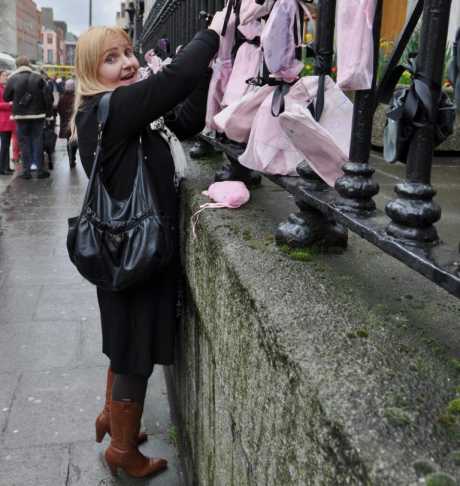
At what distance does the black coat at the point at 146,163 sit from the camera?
2318mm

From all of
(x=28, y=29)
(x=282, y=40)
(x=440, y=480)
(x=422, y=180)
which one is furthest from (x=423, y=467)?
(x=28, y=29)

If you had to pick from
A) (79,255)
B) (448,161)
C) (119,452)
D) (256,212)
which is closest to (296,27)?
(256,212)

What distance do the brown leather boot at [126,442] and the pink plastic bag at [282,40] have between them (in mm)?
1639

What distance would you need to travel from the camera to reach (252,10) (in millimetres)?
2182

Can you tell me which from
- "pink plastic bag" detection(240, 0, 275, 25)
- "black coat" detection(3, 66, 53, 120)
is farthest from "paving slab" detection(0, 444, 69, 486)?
Result: "black coat" detection(3, 66, 53, 120)

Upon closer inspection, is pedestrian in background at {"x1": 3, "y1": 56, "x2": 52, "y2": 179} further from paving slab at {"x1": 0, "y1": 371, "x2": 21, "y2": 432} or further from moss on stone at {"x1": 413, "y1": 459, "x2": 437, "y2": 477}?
moss on stone at {"x1": 413, "y1": 459, "x2": 437, "y2": 477}

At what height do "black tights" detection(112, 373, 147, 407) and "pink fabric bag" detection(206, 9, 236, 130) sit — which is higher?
"pink fabric bag" detection(206, 9, 236, 130)

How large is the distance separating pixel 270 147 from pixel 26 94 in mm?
9690

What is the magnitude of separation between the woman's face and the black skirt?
81cm

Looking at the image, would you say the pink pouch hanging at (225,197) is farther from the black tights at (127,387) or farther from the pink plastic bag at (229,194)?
the black tights at (127,387)

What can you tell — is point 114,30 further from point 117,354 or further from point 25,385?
point 25,385

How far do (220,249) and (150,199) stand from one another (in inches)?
25.3

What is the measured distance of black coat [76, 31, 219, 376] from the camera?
2.32 m

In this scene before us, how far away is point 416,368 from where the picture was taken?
3.80 feet
